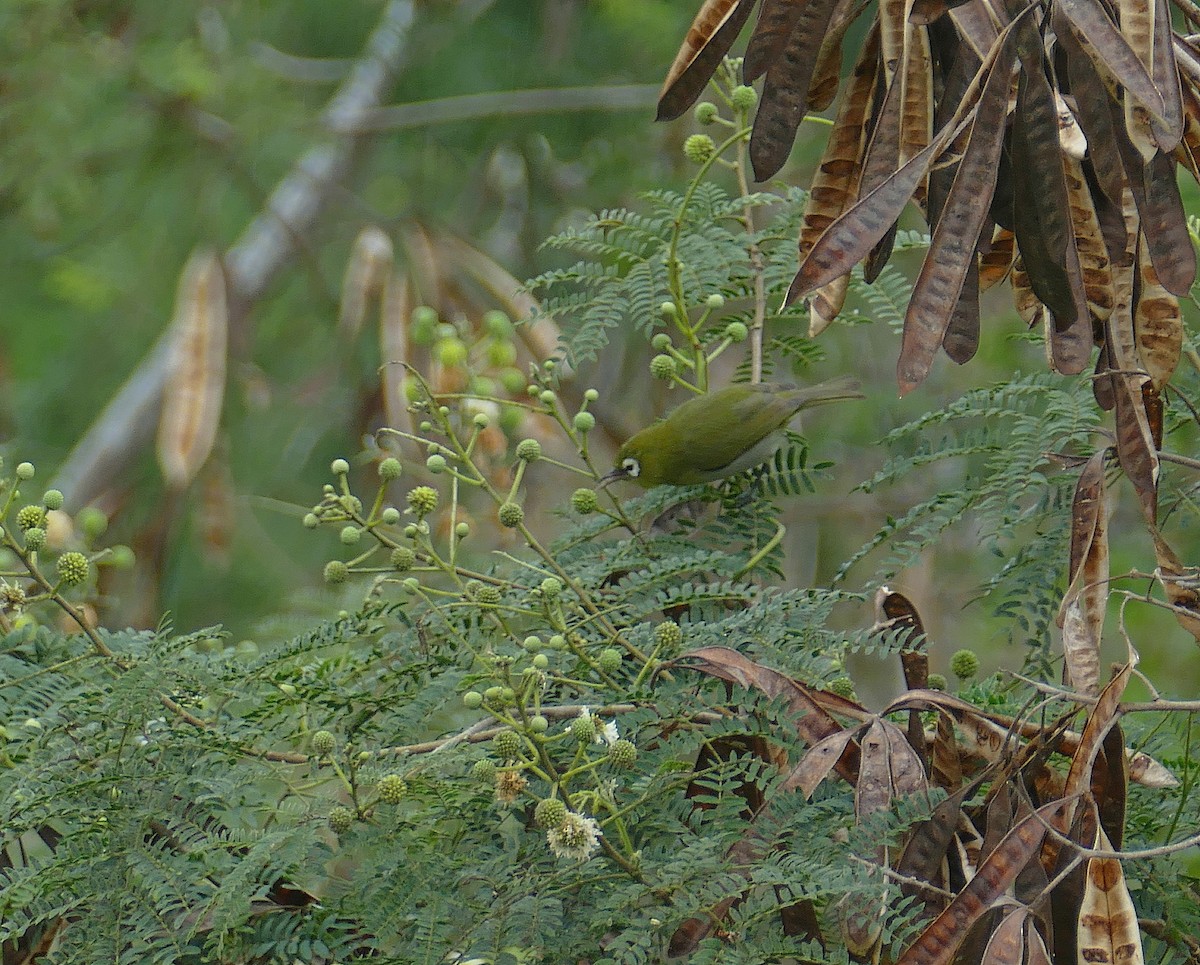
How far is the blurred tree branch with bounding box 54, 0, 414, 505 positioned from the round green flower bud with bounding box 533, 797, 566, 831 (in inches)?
160

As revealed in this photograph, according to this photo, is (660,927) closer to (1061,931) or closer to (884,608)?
(1061,931)

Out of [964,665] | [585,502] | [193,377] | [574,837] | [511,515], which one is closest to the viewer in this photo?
[574,837]

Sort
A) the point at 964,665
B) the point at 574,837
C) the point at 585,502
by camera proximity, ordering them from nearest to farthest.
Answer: the point at 574,837 < the point at 964,665 < the point at 585,502

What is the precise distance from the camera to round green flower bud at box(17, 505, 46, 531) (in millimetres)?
1393

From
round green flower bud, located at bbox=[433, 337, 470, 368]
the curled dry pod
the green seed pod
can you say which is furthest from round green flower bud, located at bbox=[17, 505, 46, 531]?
the curled dry pod

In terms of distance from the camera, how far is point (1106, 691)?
4.00 ft

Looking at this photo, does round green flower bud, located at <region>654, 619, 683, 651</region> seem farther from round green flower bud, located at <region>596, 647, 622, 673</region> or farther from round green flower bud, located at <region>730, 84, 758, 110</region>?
round green flower bud, located at <region>730, 84, 758, 110</region>

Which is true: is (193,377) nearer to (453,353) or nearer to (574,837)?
(453,353)

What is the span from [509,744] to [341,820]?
0.17 m

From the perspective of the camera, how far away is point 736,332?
186 centimetres

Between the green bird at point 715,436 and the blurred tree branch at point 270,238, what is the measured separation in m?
3.20

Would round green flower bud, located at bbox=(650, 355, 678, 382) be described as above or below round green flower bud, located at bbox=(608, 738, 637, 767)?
above

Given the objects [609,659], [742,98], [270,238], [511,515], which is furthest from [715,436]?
[270,238]

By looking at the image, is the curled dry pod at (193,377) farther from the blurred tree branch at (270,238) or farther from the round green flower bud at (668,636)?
the round green flower bud at (668,636)
